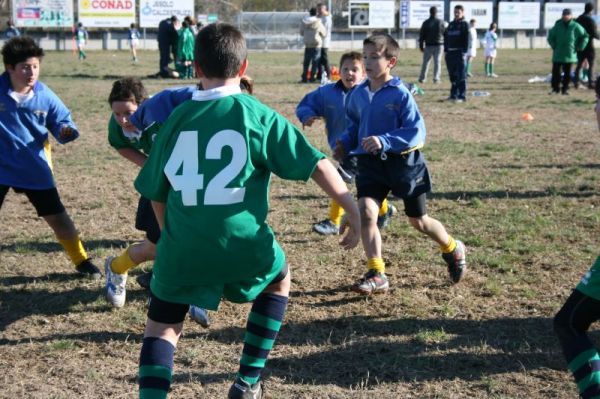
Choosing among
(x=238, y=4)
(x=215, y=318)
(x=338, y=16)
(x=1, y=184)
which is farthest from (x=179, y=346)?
(x=238, y=4)

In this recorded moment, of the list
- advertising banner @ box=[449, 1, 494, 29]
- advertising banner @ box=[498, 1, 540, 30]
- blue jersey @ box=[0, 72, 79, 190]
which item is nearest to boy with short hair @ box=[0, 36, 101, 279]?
blue jersey @ box=[0, 72, 79, 190]

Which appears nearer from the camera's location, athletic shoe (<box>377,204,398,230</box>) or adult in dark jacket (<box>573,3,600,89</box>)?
athletic shoe (<box>377,204,398,230</box>)

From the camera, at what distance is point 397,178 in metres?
5.05

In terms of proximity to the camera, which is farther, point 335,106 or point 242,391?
point 335,106

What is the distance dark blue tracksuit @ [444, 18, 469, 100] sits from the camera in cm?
1673

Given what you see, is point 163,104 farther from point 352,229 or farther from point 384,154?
point 352,229

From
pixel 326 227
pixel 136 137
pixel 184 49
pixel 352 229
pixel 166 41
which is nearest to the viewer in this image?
pixel 352 229

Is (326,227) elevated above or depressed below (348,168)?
below

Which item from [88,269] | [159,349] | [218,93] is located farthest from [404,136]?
[88,269]

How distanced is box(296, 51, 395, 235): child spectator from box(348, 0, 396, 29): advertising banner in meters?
37.8

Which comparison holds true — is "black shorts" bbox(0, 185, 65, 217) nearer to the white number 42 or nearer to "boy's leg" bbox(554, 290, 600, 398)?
the white number 42

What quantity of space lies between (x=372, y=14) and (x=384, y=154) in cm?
4069

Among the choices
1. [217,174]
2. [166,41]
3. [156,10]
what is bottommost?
[217,174]

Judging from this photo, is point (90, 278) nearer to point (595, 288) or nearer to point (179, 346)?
point (179, 346)
